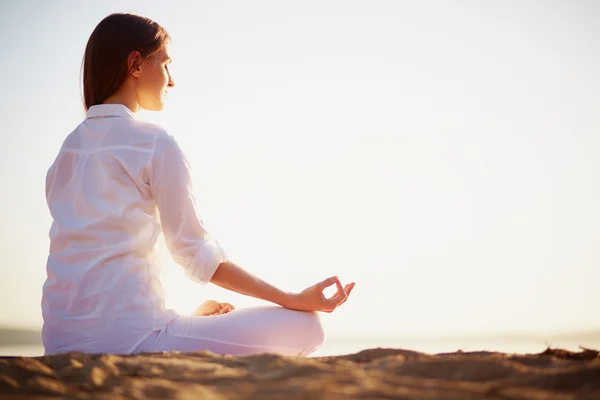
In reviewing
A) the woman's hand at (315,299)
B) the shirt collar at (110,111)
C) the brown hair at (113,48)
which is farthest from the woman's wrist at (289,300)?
the brown hair at (113,48)

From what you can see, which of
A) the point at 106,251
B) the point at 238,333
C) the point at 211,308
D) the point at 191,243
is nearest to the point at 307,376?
the point at 238,333

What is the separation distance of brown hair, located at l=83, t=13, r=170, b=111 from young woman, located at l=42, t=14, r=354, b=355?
0.13m

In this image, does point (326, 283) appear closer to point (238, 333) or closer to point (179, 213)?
point (238, 333)

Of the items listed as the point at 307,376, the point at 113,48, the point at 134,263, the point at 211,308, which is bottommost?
the point at 307,376

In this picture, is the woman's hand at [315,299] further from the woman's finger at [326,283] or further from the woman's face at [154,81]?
the woman's face at [154,81]

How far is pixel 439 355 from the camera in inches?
78.1

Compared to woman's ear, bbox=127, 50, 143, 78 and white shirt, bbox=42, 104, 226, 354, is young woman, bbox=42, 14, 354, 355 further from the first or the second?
woman's ear, bbox=127, 50, 143, 78

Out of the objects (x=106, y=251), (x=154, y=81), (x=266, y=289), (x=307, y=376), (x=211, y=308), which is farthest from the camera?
(x=211, y=308)

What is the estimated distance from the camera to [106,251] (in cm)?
220

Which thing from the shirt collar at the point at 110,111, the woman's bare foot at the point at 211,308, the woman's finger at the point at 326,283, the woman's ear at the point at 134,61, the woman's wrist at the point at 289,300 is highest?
the woman's ear at the point at 134,61

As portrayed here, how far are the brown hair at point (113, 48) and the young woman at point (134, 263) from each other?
0.13 meters

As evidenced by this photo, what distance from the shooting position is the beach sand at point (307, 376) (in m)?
1.50

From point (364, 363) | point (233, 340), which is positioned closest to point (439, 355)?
point (364, 363)

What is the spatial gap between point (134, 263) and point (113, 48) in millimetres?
851
